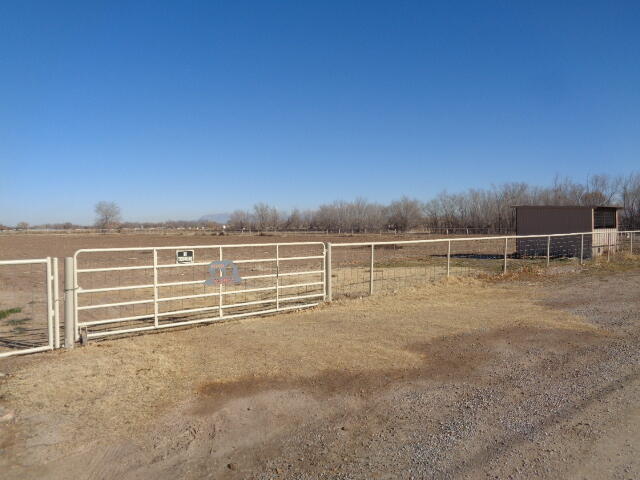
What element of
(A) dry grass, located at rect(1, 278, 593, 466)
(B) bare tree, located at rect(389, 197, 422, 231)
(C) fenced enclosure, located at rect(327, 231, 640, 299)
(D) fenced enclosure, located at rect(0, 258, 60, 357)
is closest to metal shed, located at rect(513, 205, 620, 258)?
(C) fenced enclosure, located at rect(327, 231, 640, 299)

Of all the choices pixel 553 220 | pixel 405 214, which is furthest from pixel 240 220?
pixel 553 220

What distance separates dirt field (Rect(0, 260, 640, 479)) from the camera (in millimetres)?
3787

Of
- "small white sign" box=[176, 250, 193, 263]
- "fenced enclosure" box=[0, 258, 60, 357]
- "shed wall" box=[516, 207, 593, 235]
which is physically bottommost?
"fenced enclosure" box=[0, 258, 60, 357]

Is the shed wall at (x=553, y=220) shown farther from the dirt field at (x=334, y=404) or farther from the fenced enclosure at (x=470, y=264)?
the dirt field at (x=334, y=404)

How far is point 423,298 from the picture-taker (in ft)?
39.2

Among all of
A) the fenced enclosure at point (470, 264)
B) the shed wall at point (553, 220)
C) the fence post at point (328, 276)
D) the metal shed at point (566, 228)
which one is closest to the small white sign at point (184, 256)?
the fence post at point (328, 276)

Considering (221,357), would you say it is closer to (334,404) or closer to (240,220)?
(334,404)

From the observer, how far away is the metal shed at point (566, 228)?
2328 centimetres

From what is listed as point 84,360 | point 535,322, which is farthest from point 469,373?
point 84,360

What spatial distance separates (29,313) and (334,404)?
337 inches

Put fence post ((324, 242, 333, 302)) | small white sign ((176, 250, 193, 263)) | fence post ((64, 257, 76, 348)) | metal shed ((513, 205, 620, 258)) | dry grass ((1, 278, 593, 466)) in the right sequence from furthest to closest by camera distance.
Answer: metal shed ((513, 205, 620, 258)) < fence post ((324, 242, 333, 302)) < small white sign ((176, 250, 193, 263)) < fence post ((64, 257, 76, 348)) < dry grass ((1, 278, 593, 466))

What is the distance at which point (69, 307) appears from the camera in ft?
23.8

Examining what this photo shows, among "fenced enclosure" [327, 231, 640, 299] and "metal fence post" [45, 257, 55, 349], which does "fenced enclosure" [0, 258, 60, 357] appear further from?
"fenced enclosure" [327, 231, 640, 299]

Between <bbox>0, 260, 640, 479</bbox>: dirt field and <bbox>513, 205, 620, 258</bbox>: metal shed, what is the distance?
16.1 m
